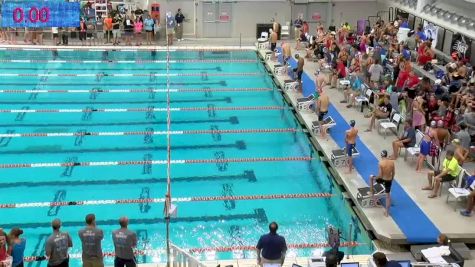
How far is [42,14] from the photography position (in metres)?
23.1

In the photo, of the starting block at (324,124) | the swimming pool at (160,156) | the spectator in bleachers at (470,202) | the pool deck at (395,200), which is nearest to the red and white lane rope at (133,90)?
the swimming pool at (160,156)

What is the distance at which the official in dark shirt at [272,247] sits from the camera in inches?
301

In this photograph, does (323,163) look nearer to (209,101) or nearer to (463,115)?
(463,115)

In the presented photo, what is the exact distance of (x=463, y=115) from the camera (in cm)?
1263

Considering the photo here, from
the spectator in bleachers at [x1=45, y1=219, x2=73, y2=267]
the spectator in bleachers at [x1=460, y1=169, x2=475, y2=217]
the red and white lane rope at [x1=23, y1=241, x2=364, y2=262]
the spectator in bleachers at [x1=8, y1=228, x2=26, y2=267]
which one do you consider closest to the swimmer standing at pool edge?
the red and white lane rope at [x1=23, y1=241, x2=364, y2=262]

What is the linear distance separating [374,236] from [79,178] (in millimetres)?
6017

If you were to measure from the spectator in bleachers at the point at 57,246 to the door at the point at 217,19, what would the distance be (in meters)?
18.7

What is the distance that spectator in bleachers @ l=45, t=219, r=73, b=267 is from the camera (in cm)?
726

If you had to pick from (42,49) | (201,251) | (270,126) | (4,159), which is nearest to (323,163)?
(270,126)

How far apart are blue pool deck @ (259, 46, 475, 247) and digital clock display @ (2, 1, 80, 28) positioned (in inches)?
495

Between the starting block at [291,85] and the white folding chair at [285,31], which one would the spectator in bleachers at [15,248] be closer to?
the starting block at [291,85]

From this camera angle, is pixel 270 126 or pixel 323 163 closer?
pixel 323 163

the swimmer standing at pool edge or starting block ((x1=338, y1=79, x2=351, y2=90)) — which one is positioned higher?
starting block ((x1=338, y1=79, x2=351, y2=90))

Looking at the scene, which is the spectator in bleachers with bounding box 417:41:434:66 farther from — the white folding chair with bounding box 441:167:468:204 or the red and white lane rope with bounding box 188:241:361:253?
the red and white lane rope with bounding box 188:241:361:253
